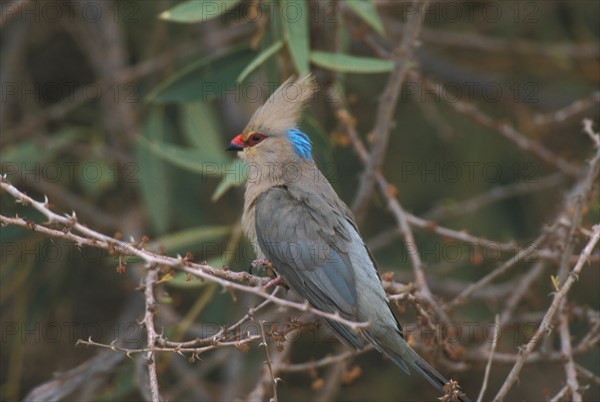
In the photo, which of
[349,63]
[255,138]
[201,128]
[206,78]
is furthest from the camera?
[201,128]

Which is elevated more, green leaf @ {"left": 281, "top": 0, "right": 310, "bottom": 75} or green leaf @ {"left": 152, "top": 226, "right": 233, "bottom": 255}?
green leaf @ {"left": 281, "top": 0, "right": 310, "bottom": 75}

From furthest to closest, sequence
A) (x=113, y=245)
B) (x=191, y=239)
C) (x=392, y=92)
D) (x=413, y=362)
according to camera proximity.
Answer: (x=191, y=239) → (x=392, y=92) → (x=413, y=362) → (x=113, y=245)

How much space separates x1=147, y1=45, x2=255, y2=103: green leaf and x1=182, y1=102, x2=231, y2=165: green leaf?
22.2 inches

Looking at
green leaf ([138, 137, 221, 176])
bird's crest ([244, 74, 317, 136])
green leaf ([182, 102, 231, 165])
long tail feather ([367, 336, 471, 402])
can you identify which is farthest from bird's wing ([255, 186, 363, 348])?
green leaf ([182, 102, 231, 165])

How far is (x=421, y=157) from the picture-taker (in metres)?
7.14

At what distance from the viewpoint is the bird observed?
4.13 meters

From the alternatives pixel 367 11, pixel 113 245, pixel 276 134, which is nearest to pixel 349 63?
pixel 367 11

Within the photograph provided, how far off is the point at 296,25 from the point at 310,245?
1276 millimetres

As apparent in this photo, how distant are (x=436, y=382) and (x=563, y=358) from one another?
1.90ft

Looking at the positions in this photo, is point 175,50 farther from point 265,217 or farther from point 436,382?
point 436,382

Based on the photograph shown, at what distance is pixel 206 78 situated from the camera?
18.1 feet

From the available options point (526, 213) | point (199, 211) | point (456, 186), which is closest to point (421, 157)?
point (456, 186)

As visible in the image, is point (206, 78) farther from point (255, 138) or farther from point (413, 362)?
point (413, 362)

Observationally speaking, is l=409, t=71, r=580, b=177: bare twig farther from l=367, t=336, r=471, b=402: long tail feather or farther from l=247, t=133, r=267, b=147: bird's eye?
l=367, t=336, r=471, b=402: long tail feather
